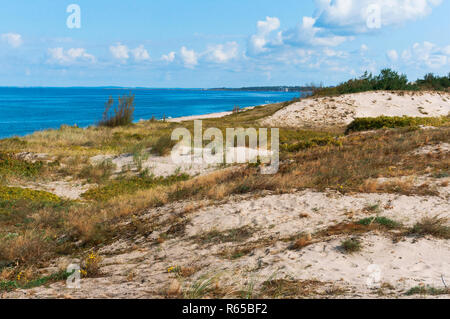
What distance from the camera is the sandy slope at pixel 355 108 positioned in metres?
34.8

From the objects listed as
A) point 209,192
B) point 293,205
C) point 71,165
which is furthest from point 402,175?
point 71,165

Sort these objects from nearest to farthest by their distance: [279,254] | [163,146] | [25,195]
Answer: [279,254]
[25,195]
[163,146]

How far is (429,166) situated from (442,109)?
30.8 m

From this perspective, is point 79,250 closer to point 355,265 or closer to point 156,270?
point 156,270

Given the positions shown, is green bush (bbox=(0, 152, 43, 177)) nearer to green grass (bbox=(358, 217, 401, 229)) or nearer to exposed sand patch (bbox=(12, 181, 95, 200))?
exposed sand patch (bbox=(12, 181, 95, 200))

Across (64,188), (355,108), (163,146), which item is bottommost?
(64,188)

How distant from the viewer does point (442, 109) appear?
3656 centimetres

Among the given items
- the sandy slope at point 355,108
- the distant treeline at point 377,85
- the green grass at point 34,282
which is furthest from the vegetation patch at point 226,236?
the distant treeline at point 377,85

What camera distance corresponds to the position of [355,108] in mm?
36375

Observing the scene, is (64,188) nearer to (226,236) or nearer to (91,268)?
(91,268)

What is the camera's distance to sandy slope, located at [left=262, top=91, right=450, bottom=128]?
34844 mm

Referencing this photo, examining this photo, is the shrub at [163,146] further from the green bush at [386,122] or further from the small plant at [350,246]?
the small plant at [350,246]

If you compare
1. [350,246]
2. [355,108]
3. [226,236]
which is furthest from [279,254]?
[355,108]

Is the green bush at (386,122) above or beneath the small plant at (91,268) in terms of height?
above
